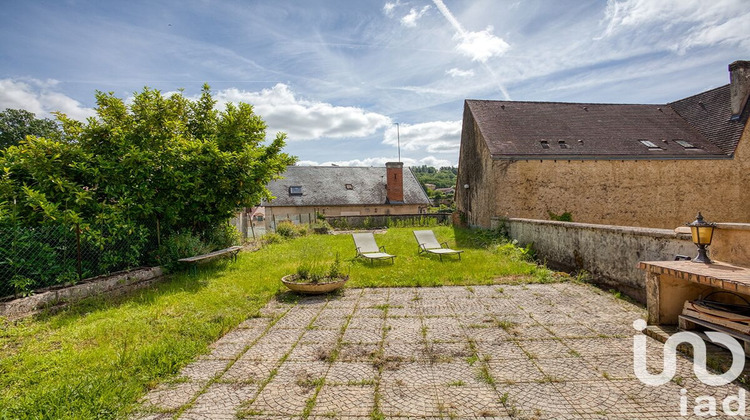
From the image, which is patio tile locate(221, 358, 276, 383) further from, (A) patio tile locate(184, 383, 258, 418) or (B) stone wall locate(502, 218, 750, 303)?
(B) stone wall locate(502, 218, 750, 303)

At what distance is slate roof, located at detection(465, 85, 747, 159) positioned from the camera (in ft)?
48.3

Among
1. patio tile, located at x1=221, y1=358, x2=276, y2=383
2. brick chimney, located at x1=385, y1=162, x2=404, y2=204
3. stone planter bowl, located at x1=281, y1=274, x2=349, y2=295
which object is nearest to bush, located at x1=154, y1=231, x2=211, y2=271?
stone planter bowl, located at x1=281, y1=274, x2=349, y2=295

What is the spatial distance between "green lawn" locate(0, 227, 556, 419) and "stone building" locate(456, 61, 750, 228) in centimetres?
600

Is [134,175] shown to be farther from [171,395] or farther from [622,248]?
[622,248]

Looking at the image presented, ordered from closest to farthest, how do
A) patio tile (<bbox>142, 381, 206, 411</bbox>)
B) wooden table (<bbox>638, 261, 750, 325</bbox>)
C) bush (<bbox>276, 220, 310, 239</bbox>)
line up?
patio tile (<bbox>142, 381, 206, 411</bbox>)
wooden table (<bbox>638, 261, 750, 325</bbox>)
bush (<bbox>276, 220, 310, 239</bbox>)

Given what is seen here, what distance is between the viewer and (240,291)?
21.7 feet

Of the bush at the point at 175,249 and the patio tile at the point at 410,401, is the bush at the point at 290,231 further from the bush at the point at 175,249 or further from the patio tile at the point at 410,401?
the patio tile at the point at 410,401

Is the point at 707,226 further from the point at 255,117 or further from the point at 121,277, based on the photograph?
the point at 255,117

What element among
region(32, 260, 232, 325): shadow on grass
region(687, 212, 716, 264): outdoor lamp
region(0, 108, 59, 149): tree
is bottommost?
region(32, 260, 232, 325): shadow on grass

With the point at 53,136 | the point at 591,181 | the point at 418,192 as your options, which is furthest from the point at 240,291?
the point at 418,192

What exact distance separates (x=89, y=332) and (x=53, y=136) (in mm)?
5766

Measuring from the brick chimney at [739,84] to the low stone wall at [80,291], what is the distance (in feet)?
80.7

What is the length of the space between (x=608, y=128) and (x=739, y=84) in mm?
6043

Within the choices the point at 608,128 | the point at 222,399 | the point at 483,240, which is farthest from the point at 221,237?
the point at 608,128
